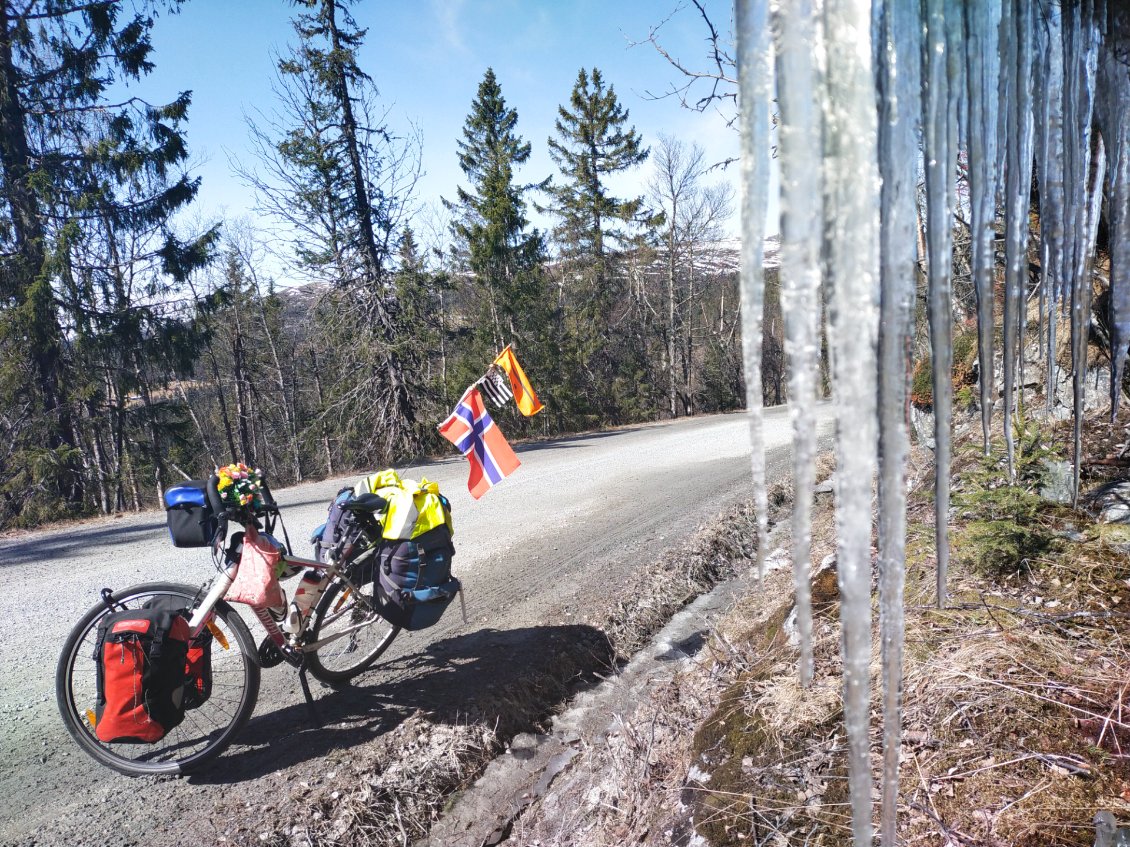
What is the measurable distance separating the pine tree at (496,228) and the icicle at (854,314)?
1999 centimetres

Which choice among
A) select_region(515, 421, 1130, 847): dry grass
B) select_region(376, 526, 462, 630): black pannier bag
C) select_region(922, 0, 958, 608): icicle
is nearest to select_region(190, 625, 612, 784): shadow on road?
select_region(376, 526, 462, 630): black pannier bag

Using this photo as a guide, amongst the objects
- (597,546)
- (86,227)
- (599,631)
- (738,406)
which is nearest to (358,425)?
(86,227)

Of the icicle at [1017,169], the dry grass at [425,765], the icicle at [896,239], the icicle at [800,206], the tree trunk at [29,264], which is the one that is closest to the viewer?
the icicle at [800,206]

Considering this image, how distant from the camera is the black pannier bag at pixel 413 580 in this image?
3127mm

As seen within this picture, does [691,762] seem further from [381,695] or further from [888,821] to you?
[381,695]

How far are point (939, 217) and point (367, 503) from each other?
111 inches

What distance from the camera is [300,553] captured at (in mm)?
5766

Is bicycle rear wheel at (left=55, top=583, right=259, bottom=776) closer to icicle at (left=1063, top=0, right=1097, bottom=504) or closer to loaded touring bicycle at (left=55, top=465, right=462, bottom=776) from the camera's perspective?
loaded touring bicycle at (left=55, top=465, right=462, bottom=776)

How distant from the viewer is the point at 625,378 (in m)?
27.3

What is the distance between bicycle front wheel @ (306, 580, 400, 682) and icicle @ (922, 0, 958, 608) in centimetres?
283

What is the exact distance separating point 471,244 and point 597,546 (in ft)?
53.4

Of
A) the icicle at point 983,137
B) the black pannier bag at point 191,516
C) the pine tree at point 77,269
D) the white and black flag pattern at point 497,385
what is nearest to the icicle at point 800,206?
the icicle at point 983,137

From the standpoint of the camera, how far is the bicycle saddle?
3.17 metres

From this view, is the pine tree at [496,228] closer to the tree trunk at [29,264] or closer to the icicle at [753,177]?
the tree trunk at [29,264]
